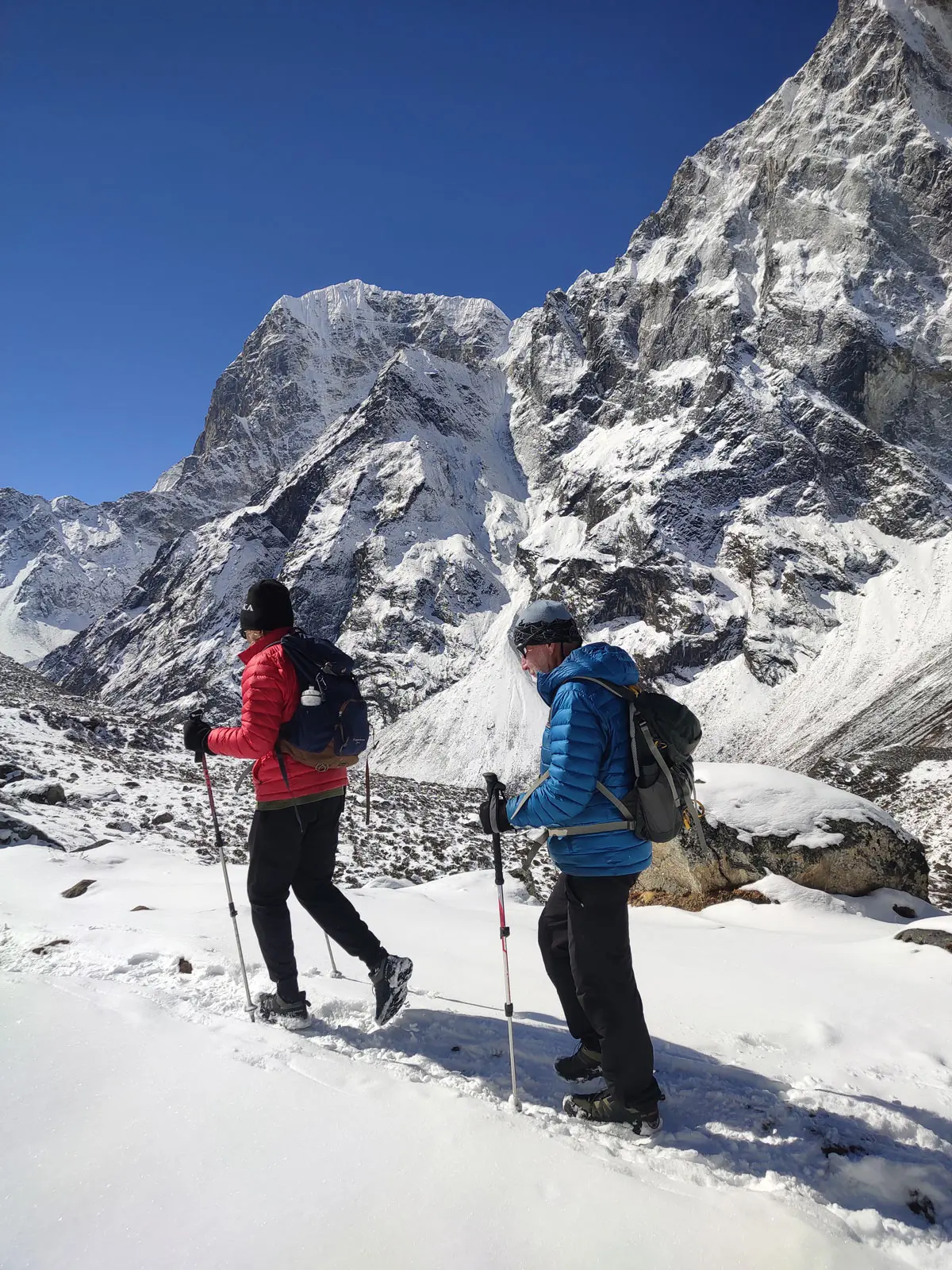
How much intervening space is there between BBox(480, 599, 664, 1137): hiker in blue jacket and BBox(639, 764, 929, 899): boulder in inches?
259

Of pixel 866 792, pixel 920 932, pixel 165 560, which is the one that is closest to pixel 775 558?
pixel 866 792

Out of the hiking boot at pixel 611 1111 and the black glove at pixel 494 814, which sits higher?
the black glove at pixel 494 814

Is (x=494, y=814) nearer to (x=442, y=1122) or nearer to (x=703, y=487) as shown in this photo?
Answer: (x=442, y=1122)

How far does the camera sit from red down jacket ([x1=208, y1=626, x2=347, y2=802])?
4.08 m

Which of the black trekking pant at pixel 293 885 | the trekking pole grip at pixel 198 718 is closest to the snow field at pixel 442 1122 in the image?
the black trekking pant at pixel 293 885

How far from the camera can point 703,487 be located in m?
102

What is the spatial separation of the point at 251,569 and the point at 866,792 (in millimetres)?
125217

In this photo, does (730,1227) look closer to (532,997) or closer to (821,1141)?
(821,1141)

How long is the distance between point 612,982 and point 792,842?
715cm

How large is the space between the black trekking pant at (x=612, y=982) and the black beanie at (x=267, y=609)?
257 centimetres

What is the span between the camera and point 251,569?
460 ft

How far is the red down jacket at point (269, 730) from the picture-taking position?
408cm

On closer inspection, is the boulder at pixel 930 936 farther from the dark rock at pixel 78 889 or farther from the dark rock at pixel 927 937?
the dark rock at pixel 78 889

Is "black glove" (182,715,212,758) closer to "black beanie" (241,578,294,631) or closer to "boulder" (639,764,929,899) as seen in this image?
"black beanie" (241,578,294,631)
